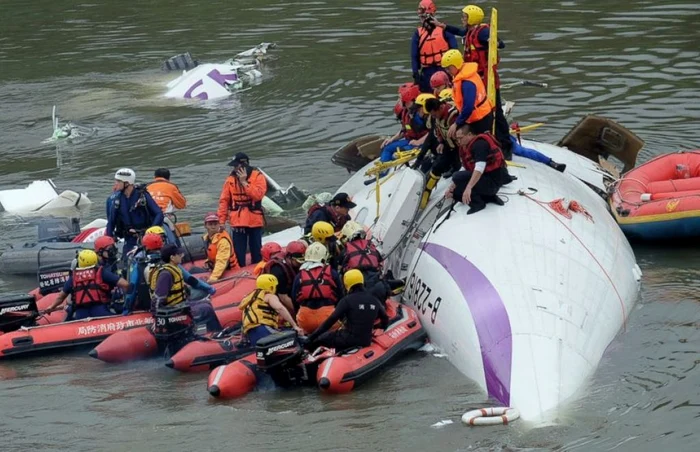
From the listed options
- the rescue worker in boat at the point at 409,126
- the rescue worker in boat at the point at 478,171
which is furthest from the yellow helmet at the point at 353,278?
the rescue worker in boat at the point at 409,126

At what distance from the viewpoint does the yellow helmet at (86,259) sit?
1343 cm

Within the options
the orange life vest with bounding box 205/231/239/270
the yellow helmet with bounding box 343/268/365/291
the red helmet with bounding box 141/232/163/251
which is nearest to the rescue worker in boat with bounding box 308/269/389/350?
the yellow helmet with bounding box 343/268/365/291

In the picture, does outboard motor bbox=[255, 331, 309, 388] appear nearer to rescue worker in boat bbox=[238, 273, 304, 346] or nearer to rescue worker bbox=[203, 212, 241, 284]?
rescue worker in boat bbox=[238, 273, 304, 346]

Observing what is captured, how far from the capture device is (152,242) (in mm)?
13312

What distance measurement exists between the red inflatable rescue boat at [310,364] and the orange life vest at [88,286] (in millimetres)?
2480

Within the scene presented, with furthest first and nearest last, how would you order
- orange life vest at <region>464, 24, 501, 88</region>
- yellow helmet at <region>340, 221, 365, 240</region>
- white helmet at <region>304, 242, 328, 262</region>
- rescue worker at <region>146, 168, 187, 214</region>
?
1. rescue worker at <region>146, 168, 187, 214</region>
2. orange life vest at <region>464, 24, 501, 88</region>
3. yellow helmet at <region>340, 221, 365, 240</region>
4. white helmet at <region>304, 242, 328, 262</region>

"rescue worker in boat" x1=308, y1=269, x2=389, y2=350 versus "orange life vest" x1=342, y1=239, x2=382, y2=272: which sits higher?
"orange life vest" x1=342, y1=239, x2=382, y2=272

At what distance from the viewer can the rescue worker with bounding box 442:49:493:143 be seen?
1269cm

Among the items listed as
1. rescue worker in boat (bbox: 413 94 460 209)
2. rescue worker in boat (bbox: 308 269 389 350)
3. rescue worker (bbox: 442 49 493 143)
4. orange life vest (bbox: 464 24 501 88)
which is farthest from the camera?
orange life vest (bbox: 464 24 501 88)

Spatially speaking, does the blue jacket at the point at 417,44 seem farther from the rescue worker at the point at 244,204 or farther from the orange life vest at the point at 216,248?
the orange life vest at the point at 216,248

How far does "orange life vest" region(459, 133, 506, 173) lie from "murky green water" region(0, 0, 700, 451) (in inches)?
86.7

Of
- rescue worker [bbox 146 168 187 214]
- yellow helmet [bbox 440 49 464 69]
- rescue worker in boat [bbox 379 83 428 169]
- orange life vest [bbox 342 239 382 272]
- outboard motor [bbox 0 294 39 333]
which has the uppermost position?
yellow helmet [bbox 440 49 464 69]

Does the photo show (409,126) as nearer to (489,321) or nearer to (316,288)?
(316,288)

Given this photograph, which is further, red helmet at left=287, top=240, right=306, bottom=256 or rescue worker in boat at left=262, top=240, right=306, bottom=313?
red helmet at left=287, top=240, right=306, bottom=256
